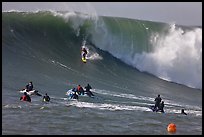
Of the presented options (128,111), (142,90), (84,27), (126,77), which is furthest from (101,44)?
(128,111)

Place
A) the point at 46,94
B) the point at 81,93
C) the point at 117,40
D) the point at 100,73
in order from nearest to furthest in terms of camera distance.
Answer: the point at 46,94, the point at 81,93, the point at 100,73, the point at 117,40

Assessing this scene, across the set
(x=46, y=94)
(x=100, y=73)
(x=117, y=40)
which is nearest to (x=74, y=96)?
(x=46, y=94)

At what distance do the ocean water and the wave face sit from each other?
0.08 meters

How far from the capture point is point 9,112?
14.6 m

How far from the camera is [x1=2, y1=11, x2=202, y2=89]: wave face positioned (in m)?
29.6

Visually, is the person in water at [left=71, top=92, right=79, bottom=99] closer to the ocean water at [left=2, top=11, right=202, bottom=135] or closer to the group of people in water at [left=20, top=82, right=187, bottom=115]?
the group of people in water at [left=20, top=82, right=187, bottom=115]

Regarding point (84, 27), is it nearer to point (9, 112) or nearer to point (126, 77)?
point (126, 77)

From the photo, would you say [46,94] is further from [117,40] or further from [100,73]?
[117,40]

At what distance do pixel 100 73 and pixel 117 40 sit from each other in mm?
8516

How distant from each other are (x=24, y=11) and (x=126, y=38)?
334 inches

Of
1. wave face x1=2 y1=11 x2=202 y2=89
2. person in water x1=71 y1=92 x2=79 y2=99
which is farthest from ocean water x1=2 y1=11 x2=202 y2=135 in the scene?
person in water x1=71 y1=92 x2=79 y2=99

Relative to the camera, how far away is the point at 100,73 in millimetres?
27641

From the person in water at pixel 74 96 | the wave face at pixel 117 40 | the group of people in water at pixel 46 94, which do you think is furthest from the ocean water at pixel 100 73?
the person in water at pixel 74 96

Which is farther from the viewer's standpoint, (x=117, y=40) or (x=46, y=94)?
(x=117, y=40)
